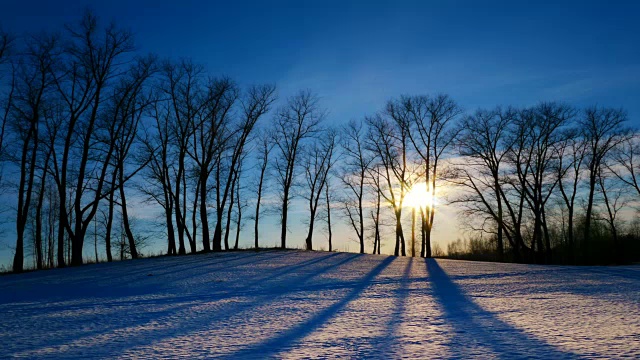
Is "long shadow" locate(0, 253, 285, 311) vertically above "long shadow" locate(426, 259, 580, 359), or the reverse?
"long shadow" locate(426, 259, 580, 359)

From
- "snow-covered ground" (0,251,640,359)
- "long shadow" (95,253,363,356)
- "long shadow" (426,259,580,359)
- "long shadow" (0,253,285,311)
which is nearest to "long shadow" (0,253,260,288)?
"long shadow" (0,253,285,311)

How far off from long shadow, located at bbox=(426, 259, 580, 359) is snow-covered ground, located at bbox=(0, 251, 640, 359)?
0.01m

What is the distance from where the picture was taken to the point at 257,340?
532 centimetres

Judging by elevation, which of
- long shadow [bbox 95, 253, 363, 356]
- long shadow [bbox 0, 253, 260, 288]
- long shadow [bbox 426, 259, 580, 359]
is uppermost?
long shadow [bbox 426, 259, 580, 359]

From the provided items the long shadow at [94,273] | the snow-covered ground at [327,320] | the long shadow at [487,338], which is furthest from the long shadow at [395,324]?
the long shadow at [94,273]

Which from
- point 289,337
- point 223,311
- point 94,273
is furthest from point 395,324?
point 94,273

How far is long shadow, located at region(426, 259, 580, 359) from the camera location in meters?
4.37

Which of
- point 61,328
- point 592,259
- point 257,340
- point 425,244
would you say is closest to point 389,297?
point 257,340

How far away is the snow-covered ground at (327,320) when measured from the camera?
4.77 meters

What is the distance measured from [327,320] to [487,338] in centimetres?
240

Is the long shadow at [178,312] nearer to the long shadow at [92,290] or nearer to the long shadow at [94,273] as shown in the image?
the long shadow at [92,290]

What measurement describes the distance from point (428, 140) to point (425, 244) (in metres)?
6.78

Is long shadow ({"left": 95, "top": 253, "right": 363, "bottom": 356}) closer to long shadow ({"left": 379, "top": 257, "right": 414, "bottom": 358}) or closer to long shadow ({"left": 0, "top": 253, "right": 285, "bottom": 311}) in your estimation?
long shadow ({"left": 0, "top": 253, "right": 285, "bottom": 311})

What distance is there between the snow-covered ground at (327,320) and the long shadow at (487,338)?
0.01m
